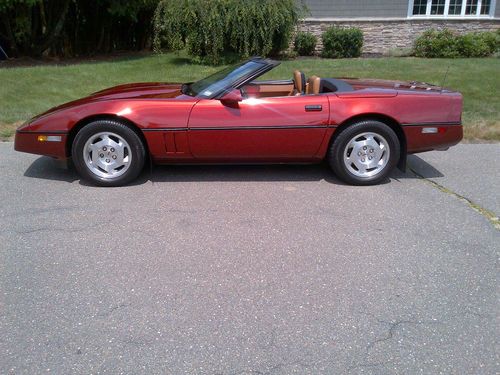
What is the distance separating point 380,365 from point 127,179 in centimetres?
320

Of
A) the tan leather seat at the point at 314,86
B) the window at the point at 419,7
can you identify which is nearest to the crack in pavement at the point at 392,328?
the tan leather seat at the point at 314,86

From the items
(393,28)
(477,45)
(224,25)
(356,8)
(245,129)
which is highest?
(356,8)

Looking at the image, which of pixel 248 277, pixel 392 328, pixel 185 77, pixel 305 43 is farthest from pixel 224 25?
pixel 392 328

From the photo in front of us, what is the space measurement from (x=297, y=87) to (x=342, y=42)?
1002 centimetres

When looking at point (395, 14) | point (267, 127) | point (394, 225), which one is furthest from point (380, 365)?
point (395, 14)

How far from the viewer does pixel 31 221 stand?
155 inches

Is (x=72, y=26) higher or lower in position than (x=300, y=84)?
higher

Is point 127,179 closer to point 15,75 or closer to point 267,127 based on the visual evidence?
point 267,127

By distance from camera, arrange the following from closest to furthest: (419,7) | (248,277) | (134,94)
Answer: (248,277) → (134,94) → (419,7)

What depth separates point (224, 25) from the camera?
11.8 meters

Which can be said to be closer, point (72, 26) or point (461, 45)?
point (461, 45)

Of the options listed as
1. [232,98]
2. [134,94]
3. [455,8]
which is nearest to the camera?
[232,98]

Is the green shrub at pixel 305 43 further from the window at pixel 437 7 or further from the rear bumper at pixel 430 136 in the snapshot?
the rear bumper at pixel 430 136

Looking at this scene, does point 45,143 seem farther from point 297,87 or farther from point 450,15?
point 450,15
